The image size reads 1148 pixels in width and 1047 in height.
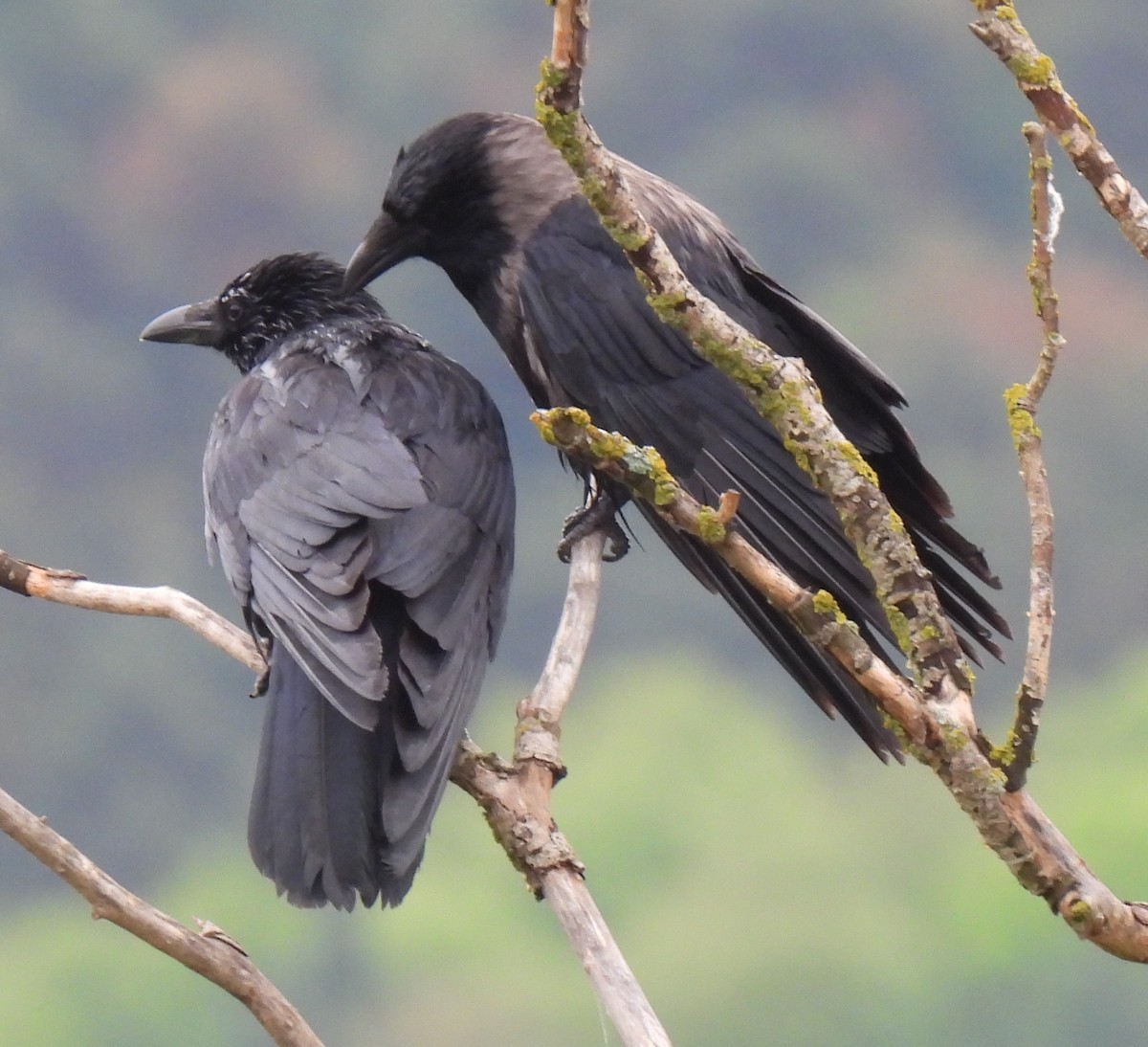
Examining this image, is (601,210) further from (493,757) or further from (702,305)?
(493,757)

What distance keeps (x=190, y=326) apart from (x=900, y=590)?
6.66ft

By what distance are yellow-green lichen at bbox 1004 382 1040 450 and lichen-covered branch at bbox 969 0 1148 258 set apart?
7.9 inches

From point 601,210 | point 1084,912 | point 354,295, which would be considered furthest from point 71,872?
point 354,295

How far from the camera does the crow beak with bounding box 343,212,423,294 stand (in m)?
3.09

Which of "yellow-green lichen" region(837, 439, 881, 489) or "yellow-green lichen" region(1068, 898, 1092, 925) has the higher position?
"yellow-green lichen" region(837, 439, 881, 489)

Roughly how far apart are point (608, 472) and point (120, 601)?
1190mm

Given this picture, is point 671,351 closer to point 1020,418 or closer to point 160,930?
point 1020,418

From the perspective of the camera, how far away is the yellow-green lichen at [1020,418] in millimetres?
1661

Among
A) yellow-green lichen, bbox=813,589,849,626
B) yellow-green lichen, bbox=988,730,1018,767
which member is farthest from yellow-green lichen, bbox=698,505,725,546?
yellow-green lichen, bbox=988,730,1018,767

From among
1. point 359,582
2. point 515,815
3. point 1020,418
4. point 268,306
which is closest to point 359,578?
point 359,582

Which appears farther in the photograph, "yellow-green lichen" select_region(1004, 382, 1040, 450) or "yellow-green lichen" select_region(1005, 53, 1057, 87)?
"yellow-green lichen" select_region(1004, 382, 1040, 450)

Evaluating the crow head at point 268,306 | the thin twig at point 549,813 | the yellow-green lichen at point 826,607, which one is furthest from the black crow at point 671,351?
the yellow-green lichen at point 826,607

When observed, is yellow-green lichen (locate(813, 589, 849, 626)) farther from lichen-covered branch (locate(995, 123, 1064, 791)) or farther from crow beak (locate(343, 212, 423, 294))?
crow beak (locate(343, 212, 423, 294))

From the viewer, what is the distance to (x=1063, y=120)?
1.55 m
